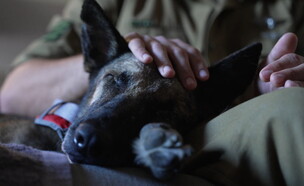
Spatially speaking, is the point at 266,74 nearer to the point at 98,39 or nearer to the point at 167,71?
the point at 167,71

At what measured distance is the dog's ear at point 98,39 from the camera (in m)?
1.28

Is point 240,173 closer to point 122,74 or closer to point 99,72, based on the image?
point 122,74

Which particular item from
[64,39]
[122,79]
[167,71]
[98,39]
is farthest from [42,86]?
[167,71]

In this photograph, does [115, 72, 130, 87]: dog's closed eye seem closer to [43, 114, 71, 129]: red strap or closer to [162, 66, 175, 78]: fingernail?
[162, 66, 175, 78]: fingernail

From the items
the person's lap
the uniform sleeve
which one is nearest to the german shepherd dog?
the person's lap

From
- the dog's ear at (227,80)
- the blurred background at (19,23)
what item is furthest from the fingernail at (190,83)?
the blurred background at (19,23)

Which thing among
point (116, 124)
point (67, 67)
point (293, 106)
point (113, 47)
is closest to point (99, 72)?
point (113, 47)

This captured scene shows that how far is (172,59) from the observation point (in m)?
1.22

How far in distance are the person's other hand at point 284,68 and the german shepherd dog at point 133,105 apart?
69 millimetres

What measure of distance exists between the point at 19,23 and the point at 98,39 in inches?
64.7

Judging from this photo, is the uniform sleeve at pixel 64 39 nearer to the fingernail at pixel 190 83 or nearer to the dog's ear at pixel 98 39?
the dog's ear at pixel 98 39

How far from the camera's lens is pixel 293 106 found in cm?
81

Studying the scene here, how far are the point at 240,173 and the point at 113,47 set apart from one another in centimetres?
69

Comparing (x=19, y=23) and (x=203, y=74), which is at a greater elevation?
(x=203, y=74)
